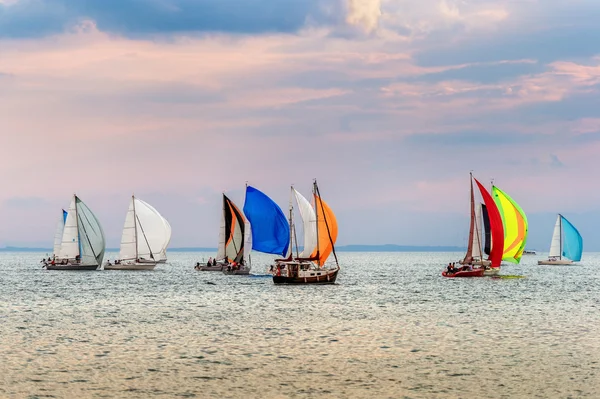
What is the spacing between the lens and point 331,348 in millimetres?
42938

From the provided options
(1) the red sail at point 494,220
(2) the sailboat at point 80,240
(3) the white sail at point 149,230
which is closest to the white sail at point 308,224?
(1) the red sail at point 494,220

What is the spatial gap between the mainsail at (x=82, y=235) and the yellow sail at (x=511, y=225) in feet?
195

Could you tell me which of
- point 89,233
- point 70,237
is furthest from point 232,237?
point 70,237

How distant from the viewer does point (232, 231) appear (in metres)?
125

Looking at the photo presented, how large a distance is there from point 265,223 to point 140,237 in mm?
42301

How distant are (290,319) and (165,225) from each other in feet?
291

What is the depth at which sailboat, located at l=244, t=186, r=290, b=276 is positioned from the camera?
102 m

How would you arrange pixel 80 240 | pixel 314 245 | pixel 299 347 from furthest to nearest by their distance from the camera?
pixel 80 240 → pixel 314 245 → pixel 299 347

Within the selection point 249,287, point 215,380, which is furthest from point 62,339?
point 249,287

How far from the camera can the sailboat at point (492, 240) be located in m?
105

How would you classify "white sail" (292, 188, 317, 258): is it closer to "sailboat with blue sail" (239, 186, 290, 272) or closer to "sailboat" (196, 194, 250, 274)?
"sailboat with blue sail" (239, 186, 290, 272)

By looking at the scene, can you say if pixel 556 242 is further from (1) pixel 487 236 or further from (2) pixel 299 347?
(2) pixel 299 347

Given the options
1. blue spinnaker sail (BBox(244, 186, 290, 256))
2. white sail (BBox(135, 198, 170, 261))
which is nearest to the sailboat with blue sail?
blue spinnaker sail (BBox(244, 186, 290, 256))

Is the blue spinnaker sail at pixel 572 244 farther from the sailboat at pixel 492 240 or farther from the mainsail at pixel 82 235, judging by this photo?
the mainsail at pixel 82 235
